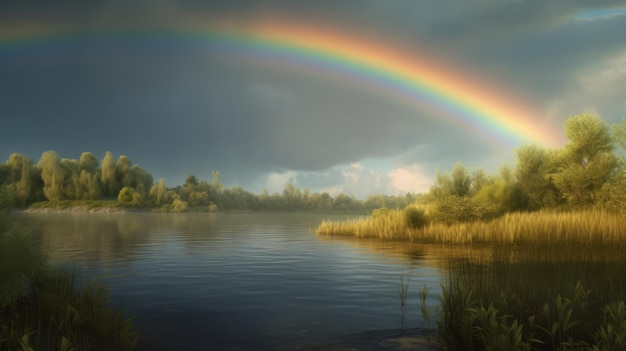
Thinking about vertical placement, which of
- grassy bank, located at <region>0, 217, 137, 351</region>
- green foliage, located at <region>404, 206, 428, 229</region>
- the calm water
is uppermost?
green foliage, located at <region>404, 206, 428, 229</region>

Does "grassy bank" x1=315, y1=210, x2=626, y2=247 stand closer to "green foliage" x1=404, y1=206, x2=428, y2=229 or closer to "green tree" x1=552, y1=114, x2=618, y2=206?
"green foliage" x1=404, y1=206, x2=428, y2=229

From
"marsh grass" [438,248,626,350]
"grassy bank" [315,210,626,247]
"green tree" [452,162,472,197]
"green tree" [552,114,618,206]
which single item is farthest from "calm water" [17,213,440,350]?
"green tree" [452,162,472,197]

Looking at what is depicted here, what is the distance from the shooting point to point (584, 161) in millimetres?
55031

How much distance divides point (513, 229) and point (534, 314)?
28277mm

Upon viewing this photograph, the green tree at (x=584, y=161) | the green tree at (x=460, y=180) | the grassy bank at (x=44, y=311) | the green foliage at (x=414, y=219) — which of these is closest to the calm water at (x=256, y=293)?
the grassy bank at (x=44, y=311)

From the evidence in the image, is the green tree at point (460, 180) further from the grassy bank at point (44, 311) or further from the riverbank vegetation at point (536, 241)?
the grassy bank at point (44, 311)

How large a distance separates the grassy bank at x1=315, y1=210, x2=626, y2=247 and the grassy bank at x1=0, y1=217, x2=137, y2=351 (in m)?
22.3

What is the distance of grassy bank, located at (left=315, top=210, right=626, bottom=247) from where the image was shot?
32.0 metres

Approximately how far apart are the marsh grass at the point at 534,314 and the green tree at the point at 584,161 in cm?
4271

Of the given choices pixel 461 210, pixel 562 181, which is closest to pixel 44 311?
pixel 461 210

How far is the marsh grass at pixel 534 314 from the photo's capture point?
9461 millimetres

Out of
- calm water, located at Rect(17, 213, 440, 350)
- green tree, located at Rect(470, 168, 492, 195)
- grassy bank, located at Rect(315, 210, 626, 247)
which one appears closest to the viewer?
calm water, located at Rect(17, 213, 440, 350)

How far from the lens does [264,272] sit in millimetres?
25250

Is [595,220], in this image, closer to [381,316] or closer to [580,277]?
[580,277]
